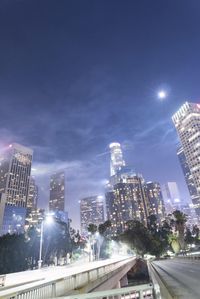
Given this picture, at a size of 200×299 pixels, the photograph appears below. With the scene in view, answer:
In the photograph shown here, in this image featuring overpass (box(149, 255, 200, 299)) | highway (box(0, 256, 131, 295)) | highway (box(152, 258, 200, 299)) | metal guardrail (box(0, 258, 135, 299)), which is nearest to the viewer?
metal guardrail (box(0, 258, 135, 299))

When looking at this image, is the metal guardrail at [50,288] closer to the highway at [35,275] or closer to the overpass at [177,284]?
the highway at [35,275]

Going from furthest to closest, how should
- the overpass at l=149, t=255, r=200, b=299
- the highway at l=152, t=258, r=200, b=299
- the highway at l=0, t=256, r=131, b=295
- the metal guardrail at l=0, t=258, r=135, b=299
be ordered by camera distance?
the highway at l=0, t=256, r=131, b=295 → the highway at l=152, t=258, r=200, b=299 → the overpass at l=149, t=255, r=200, b=299 → the metal guardrail at l=0, t=258, r=135, b=299

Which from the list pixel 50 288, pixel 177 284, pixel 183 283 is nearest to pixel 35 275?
pixel 177 284

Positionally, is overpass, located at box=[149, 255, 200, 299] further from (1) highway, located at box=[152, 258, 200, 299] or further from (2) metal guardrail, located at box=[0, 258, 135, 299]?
(2) metal guardrail, located at box=[0, 258, 135, 299]

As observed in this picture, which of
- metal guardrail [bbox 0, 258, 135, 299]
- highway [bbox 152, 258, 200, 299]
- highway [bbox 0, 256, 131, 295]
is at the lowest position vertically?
highway [bbox 152, 258, 200, 299]

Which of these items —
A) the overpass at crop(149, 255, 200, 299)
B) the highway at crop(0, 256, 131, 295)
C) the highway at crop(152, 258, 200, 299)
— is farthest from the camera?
the highway at crop(0, 256, 131, 295)

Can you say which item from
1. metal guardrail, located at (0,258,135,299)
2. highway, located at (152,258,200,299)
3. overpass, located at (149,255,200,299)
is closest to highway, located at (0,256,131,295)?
metal guardrail, located at (0,258,135,299)

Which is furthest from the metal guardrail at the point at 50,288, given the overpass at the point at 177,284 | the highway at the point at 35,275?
the overpass at the point at 177,284

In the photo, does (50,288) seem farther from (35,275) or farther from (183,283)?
(35,275)

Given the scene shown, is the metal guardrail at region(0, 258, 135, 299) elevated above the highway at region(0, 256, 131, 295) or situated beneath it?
situated beneath

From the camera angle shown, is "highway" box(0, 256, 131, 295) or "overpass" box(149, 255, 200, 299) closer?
"overpass" box(149, 255, 200, 299)

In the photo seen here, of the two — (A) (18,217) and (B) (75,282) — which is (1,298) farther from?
(A) (18,217)

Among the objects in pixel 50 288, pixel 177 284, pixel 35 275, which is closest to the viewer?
pixel 50 288

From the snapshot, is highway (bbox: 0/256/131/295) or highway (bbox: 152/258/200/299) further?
highway (bbox: 0/256/131/295)
